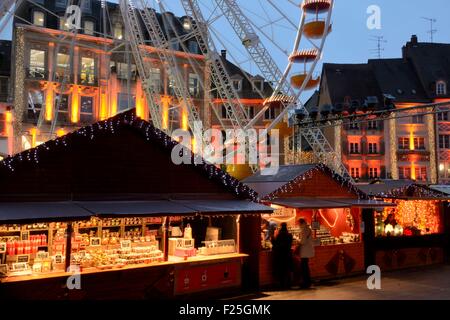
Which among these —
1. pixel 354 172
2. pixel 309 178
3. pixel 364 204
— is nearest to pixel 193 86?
pixel 354 172

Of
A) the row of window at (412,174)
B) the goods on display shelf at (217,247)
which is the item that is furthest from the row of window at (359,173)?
the goods on display shelf at (217,247)

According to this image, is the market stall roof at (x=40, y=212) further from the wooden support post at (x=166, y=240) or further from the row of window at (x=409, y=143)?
the row of window at (x=409, y=143)

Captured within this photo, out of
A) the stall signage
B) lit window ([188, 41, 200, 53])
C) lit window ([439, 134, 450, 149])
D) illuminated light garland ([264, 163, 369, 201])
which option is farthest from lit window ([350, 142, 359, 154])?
the stall signage

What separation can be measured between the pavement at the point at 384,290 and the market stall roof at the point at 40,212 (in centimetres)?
463

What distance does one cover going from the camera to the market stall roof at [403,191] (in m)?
16.1

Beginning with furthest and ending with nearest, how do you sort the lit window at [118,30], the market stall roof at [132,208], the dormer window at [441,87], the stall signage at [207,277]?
the dormer window at [441,87], the lit window at [118,30], the stall signage at [207,277], the market stall roof at [132,208]

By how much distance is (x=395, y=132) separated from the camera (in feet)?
122

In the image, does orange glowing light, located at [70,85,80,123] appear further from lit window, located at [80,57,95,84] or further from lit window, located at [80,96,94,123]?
lit window, located at [80,57,95,84]

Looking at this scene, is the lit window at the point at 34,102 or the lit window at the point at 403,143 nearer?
the lit window at the point at 34,102

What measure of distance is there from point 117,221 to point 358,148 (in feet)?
94.6

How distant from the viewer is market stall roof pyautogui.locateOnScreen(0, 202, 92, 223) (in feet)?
26.8

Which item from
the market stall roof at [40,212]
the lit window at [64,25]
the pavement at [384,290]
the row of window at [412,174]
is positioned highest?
the lit window at [64,25]

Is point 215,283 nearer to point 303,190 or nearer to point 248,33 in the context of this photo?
point 303,190
